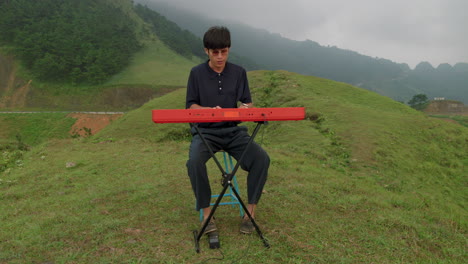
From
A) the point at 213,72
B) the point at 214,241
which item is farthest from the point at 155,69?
the point at 214,241

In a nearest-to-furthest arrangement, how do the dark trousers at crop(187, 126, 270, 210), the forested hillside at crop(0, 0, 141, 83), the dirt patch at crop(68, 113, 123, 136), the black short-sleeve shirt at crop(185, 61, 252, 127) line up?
the dark trousers at crop(187, 126, 270, 210), the black short-sleeve shirt at crop(185, 61, 252, 127), the dirt patch at crop(68, 113, 123, 136), the forested hillside at crop(0, 0, 141, 83)

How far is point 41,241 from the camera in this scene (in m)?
3.38

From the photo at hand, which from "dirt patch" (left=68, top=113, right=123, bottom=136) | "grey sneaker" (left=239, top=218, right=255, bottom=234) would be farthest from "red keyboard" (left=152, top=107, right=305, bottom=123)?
"dirt patch" (left=68, top=113, right=123, bottom=136)

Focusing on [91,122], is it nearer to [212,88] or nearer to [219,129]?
[212,88]

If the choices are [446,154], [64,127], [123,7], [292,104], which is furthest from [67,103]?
[123,7]

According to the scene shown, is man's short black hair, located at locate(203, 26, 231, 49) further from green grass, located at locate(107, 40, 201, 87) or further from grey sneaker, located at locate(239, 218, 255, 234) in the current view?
green grass, located at locate(107, 40, 201, 87)

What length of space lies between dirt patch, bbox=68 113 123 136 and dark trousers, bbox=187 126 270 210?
3020 cm

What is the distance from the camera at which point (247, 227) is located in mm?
3547

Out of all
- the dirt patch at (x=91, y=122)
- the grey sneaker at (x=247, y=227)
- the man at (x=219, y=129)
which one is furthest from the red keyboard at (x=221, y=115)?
the dirt patch at (x=91, y=122)

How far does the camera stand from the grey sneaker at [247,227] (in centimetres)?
352

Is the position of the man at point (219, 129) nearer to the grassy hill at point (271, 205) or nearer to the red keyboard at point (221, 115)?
the red keyboard at point (221, 115)

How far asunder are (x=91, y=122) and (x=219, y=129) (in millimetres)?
32157

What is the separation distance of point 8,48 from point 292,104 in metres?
65.2

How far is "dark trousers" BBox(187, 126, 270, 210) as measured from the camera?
3361 mm
